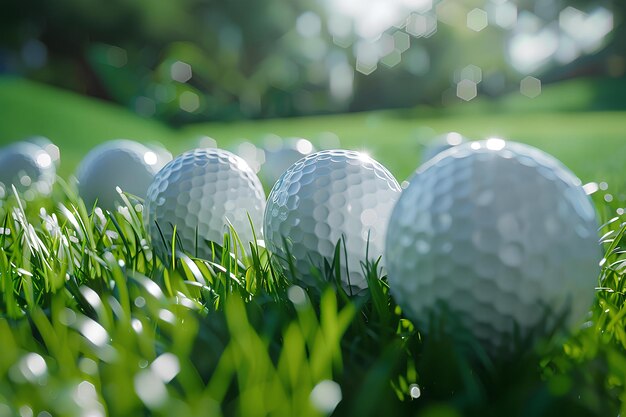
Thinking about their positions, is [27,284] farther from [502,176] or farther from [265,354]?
[502,176]

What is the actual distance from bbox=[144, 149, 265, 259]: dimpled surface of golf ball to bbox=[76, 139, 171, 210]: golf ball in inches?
32.4

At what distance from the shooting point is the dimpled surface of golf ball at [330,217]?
1605 millimetres

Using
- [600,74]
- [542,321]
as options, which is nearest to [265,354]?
[542,321]

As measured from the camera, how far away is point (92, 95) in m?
21.3

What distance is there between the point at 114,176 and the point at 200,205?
3.48 ft

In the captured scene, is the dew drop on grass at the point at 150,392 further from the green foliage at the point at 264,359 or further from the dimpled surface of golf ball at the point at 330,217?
the dimpled surface of golf ball at the point at 330,217

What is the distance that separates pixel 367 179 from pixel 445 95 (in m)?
22.8

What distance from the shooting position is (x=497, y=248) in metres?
1.15

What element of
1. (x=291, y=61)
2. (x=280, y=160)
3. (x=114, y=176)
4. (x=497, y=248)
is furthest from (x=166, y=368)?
(x=291, y=61)

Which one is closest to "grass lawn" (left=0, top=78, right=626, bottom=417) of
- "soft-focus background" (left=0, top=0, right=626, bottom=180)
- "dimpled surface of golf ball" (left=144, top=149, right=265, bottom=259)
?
"dimpled surface of golf ball" (left=144, top=149, right=265, bottom=259)

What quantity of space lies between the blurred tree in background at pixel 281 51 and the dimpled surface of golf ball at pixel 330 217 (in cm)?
1775

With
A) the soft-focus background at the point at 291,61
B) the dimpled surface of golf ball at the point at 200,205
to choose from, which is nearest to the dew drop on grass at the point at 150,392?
the dimpled surface of golf ball at the point at 200,205

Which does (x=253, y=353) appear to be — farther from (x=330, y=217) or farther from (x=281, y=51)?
(x=281, y=51)

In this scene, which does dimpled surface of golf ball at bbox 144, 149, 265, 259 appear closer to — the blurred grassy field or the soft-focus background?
the blurred grassy field
